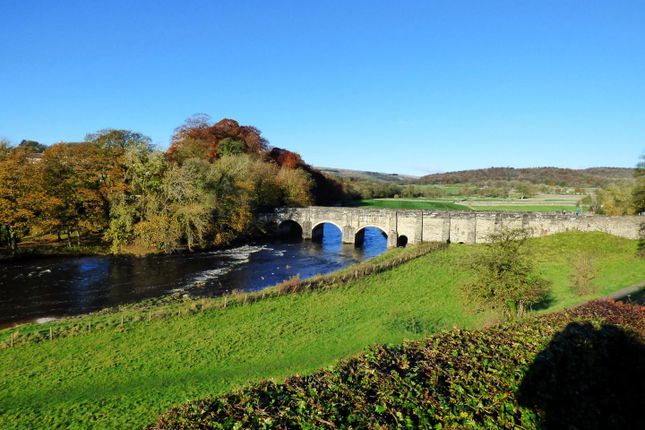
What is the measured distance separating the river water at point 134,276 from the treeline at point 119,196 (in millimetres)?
3296

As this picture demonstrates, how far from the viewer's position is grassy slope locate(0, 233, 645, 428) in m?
13.6

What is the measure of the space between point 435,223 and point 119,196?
38.3m

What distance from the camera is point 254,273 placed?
3681 centimetres

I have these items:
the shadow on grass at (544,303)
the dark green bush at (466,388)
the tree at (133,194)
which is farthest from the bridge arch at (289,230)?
the dark green bush at (466,388)

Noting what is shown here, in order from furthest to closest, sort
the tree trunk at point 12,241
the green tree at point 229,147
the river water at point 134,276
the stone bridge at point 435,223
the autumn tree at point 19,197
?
the green tree at point 229,147 → the stone bridge at point 435,223 → the tree trunk at point 12,241 → the autumn tree at point 19,197 → the river water at point 134,276

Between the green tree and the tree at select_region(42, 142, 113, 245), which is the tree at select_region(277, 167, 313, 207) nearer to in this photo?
the green tree

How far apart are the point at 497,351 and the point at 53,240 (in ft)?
168

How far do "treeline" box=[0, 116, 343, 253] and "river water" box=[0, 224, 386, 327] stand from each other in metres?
3.30

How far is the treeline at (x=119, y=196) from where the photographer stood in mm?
40562

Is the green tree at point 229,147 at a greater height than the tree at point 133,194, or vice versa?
the green tree at point 229,147

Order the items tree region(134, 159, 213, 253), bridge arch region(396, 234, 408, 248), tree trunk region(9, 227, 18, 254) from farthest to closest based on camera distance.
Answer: bridge arch region(396, 234, 408, 248) < tree region(134, 159, 213, 253) < tree trunk region(9, 227, 18, 254)

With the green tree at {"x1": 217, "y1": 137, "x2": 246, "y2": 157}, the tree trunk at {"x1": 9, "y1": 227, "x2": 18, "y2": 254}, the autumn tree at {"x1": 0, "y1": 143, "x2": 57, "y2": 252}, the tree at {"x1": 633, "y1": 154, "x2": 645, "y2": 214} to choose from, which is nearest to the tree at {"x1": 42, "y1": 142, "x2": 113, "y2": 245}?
the autumn tree at {"x1": 0, "y1": 143, "x2": 57, "y2": 252}

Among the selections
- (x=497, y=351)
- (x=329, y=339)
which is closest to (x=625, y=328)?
(x=497, y=351)

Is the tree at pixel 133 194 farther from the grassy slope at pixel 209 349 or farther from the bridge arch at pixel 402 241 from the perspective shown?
the bridge arch at pixel 402 241
